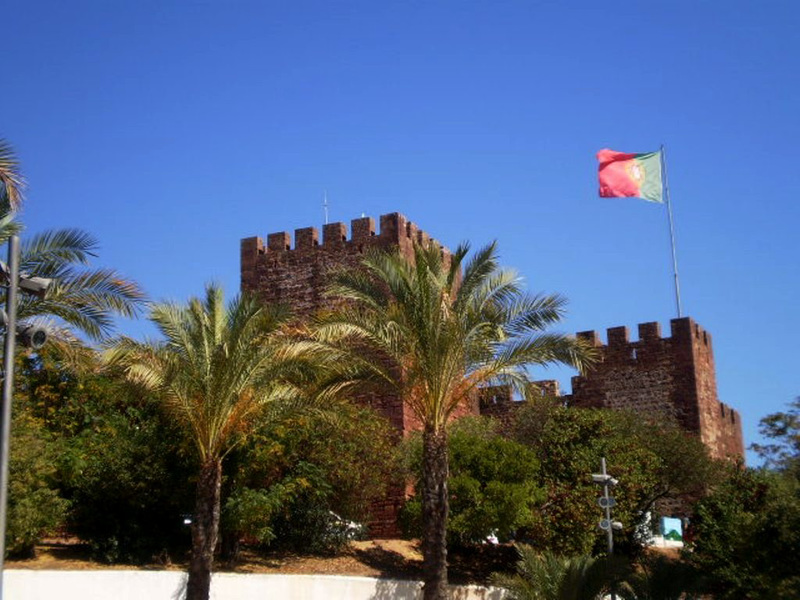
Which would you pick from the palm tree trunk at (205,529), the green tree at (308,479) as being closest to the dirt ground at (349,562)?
the green tree at (308,479)

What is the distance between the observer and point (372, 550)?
1092 inches

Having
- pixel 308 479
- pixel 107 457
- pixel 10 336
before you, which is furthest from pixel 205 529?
pixel 10 336

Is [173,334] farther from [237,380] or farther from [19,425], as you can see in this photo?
[19,425]

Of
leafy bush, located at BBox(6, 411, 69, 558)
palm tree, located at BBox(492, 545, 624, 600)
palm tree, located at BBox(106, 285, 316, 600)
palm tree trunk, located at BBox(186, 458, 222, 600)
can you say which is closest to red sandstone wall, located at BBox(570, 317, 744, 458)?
palm tree, located at BBox(492, 545, 624, 600)

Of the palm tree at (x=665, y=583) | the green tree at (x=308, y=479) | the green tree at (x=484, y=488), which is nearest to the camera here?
the palm tree at (x=665, y=583)

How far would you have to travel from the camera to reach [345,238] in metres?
32.9

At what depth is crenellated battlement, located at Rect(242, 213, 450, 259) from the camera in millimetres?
32000

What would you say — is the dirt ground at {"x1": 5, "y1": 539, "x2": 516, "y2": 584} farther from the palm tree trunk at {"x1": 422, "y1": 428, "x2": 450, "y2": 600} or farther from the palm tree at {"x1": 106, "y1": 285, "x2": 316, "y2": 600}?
the palm tree trunk at {"x1": 422, "y1": 428, "x2": 450, "y2": 600}

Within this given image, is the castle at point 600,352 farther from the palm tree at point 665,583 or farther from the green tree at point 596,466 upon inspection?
the palm tree at point 665,583

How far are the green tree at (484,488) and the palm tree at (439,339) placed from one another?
4.65m

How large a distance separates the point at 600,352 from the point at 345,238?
9652 millimetres

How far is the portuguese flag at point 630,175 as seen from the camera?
115 ft

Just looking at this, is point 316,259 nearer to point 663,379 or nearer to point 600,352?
point 600,352

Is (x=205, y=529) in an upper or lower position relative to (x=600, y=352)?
lower
